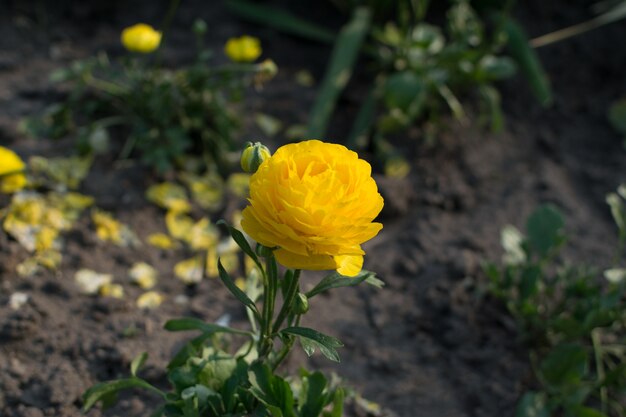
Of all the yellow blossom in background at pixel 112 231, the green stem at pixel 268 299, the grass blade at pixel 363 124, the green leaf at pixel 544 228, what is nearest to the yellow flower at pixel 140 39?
the yellow blossom in background at pixel 112 231

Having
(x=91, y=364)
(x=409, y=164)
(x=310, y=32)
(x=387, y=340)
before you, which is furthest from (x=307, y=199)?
(x=310, y=32)

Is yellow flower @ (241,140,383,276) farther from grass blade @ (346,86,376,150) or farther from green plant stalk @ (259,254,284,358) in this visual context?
grass blade @ (346,86,376,150)

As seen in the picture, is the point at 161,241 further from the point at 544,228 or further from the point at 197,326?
the point at 544,228

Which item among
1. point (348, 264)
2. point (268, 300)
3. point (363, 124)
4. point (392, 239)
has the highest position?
point (348, 264)

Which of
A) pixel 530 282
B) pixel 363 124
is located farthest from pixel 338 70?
pixel 530 282

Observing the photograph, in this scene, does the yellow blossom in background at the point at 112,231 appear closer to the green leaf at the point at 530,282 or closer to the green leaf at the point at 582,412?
the green leaf at the point at 530,282

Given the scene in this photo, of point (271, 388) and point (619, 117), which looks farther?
point (619, 117)

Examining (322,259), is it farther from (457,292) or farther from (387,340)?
(457,292)
